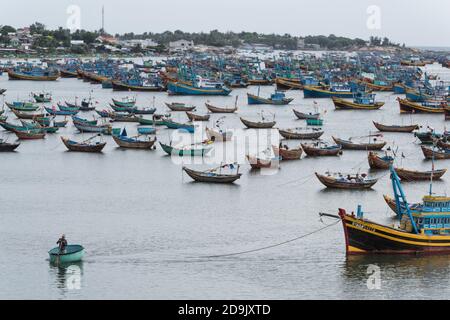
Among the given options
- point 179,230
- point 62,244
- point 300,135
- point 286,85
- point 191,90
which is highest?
point 62,244

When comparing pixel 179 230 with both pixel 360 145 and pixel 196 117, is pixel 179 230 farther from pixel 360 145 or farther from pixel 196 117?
pixel 196 117

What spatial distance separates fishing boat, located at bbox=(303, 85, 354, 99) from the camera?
77075 mm

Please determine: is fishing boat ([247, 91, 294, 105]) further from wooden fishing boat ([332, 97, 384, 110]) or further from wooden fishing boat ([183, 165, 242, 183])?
wooden fishing boat ([183, 165, 242, 183])

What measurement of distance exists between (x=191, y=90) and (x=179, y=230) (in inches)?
2032

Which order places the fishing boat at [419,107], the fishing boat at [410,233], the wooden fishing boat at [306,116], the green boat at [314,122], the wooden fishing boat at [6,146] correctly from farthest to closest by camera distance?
the fishing boat at [419,107]
the wooden fishing boat at [306,116]
the green boat at [314,122]
the wooden fishing boat at [6,146]
the fishing boat at [410,233]

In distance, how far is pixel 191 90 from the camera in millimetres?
80875

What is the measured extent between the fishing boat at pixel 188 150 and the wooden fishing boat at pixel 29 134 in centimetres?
837

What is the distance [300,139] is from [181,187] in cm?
1416

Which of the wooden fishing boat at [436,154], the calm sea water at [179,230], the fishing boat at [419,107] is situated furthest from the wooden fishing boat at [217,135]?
the fishing boat at [419,107]

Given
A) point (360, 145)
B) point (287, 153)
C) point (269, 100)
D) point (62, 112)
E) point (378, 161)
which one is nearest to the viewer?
point (378, 161)

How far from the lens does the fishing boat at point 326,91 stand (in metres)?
77.1

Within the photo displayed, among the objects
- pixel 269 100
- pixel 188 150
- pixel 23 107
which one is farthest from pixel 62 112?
pixel 188 150

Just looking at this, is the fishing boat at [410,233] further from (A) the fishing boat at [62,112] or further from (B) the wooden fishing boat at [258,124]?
(A) the fishing boat at [62,112]
